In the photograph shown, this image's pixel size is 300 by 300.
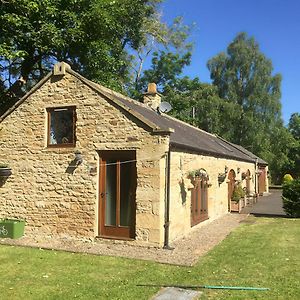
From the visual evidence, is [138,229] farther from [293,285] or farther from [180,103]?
[180,103]

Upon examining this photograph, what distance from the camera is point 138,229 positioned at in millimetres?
11211

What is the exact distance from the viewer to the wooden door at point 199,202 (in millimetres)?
14211

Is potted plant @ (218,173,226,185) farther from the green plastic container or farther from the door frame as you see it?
the green plastic container

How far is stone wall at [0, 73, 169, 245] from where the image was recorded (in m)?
11.2

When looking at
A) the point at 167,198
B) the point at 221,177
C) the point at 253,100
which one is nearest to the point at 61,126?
the point at 167,198

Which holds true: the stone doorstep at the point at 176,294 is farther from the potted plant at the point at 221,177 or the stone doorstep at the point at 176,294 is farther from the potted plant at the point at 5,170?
the potted plant at the point at 221,177

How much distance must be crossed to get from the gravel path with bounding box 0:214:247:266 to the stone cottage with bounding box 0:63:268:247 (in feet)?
0.96

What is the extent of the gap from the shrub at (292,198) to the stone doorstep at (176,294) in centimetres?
1198

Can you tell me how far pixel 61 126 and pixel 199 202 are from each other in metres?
6.29

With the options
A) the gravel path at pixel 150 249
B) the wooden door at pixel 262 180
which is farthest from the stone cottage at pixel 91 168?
the wooden door at pixel 262 180

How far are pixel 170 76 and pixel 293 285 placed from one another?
35.4 metres

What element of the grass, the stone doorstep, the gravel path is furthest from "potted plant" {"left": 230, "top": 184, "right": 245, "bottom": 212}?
the stone doorstep

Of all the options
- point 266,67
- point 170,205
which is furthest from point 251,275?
point 266,67

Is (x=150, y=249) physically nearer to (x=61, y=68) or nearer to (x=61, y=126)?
(x=61, y=126)
